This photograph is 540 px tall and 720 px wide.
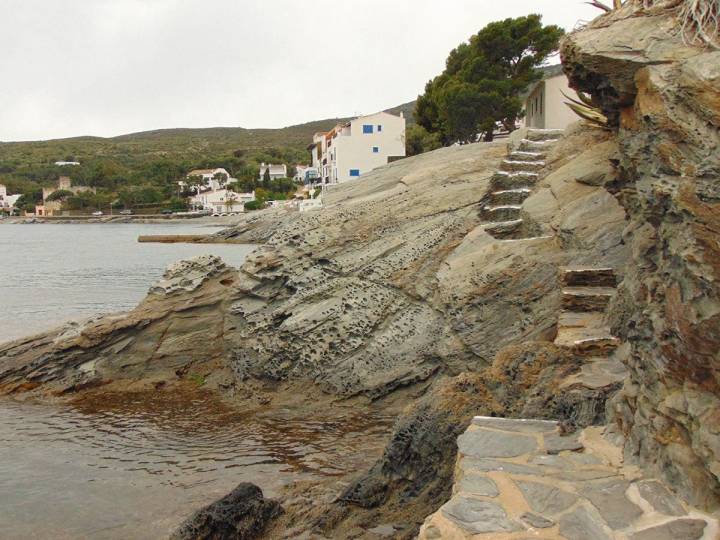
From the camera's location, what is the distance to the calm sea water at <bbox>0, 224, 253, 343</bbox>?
23141 mm

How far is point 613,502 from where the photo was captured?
13.9ft

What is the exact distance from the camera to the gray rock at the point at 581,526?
3.95 meters

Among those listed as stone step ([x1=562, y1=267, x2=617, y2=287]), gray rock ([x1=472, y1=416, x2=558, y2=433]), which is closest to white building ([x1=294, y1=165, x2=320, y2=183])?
stone step ([x1=562, y1=267, x2=617, y2=287])

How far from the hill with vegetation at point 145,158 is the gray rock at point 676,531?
9981 cm

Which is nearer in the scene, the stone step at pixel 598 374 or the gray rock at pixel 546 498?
the gray rock at pixel 546 498

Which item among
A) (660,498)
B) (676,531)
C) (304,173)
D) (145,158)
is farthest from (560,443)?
(145,158)

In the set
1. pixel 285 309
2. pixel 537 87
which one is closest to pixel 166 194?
→ pixel 537 87

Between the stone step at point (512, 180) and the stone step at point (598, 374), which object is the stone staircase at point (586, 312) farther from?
the stone step at point (512, 180)

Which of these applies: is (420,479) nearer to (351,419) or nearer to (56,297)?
(351,419)

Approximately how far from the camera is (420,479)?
6723 millimetres

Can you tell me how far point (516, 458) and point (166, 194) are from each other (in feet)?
401


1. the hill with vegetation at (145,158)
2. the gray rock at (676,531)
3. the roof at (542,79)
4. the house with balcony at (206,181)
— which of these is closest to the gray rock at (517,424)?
the gray rock at (676,531)

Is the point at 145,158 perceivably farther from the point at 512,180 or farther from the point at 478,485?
the point at 478,485

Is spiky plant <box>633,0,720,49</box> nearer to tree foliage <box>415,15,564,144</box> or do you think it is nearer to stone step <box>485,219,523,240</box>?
stone step <box>485,219,523,240</box>
